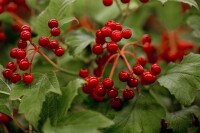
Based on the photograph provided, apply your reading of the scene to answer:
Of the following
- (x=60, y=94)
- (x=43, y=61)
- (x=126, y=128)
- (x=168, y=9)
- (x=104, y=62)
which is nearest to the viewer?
(x=60, y=94)

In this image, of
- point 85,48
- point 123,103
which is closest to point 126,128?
point 123,103

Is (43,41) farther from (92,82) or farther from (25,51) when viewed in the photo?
(92,82)

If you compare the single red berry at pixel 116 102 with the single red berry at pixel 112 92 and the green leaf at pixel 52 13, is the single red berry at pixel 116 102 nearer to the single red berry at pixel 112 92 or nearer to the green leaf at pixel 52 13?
the single red berry at pixel 112 92

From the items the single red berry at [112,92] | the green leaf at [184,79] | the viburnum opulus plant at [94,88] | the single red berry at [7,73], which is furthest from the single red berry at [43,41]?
the green leaf at [184,79]

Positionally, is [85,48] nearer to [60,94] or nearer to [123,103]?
[123,103]

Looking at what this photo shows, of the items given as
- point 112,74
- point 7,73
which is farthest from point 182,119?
point 7,73

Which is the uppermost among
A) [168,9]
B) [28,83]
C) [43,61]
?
[28,83]

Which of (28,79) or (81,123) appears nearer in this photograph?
(81,123)
